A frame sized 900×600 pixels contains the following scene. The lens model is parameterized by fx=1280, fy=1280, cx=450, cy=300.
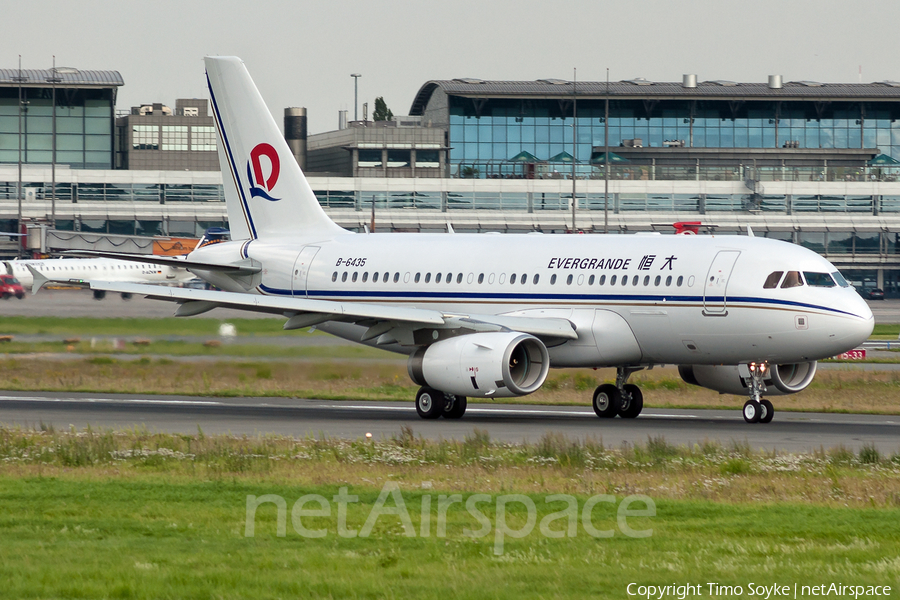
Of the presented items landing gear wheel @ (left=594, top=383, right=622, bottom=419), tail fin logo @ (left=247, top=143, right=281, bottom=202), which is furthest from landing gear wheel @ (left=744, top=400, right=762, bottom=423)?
tail fin logo @ (left=247, top=143, right=281, bottom=202)

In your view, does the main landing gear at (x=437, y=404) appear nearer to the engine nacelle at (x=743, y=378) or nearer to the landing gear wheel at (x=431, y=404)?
the landing gear wheel at (x=431, y=404)

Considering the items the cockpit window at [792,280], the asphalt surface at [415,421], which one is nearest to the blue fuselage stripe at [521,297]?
the cockpit window at [792,280]

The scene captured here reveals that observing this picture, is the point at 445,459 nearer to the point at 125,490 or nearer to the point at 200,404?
the point at 125,490

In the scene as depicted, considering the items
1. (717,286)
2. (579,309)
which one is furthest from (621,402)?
(717,286)

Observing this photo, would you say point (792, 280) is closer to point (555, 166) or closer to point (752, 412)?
point (752, 412)

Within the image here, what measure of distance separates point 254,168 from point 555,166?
3450 inches

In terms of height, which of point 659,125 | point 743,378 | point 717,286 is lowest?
point 743,378

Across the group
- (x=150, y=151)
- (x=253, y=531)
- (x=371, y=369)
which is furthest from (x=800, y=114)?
(x=253, y=531)

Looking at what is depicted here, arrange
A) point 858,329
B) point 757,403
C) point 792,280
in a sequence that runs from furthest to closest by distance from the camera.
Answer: point 757,403 → point 792,280 → point 858,329

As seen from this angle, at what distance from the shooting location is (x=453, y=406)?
30.5 m

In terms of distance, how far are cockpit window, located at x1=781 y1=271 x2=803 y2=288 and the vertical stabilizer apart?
1403 cm

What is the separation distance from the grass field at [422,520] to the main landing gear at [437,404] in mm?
7353

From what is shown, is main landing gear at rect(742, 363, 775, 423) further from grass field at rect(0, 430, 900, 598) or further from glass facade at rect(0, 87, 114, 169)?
glass facade at rect(0, 87, 114, 169)

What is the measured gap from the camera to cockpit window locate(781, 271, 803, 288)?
2869 cm
